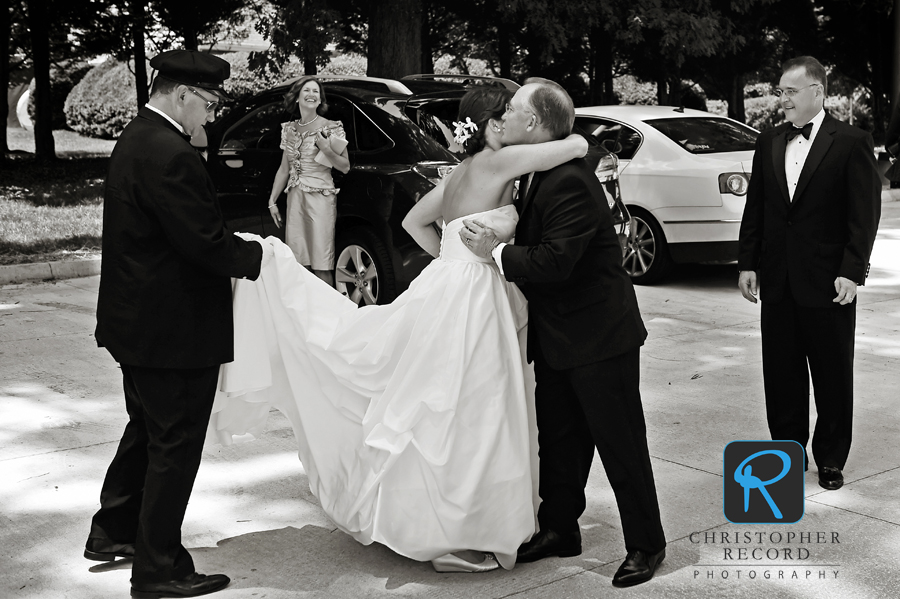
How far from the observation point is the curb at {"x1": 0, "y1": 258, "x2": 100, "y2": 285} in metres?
10.1

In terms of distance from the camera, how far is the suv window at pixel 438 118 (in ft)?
26.7

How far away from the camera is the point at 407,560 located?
4.09 metres

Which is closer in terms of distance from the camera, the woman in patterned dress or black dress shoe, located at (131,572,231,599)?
black dress shoe, located at (131,572,231,599)

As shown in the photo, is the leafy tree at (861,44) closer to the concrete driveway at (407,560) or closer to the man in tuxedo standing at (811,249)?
the concrete driveway at (407,560)

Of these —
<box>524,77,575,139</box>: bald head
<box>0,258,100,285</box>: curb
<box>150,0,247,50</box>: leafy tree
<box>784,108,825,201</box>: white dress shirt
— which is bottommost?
<box>0,258,100,285</box>: curb

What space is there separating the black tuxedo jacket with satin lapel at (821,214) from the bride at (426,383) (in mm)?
1511

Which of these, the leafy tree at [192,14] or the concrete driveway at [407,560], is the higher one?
the leafy tree at [192,14]

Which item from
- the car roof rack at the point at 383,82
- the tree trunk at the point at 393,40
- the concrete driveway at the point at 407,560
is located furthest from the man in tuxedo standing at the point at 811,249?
the tree trunk at the point at 393,40

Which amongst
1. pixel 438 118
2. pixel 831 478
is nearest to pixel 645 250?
pixel 438 118

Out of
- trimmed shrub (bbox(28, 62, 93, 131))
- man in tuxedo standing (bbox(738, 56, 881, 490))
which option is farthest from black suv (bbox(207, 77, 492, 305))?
trimmed shrub (bbox(28, 62, 93, 131))

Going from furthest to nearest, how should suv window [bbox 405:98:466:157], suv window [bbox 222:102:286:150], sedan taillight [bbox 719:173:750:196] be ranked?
sedan taillight [bbox 719:173:750:196] < suv window [bbox 222:102:286:150] < suv window [bbox 405:98:466:157]

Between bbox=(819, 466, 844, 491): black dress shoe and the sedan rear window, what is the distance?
5.66 meters

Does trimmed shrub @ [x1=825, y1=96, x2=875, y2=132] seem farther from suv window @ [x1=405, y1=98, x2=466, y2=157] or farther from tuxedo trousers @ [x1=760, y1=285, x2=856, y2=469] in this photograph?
tuxedo trousers @ [x1=760, y1=285, x2=856, y2=469]

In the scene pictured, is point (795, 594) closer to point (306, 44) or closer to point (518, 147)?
point (518, 147)
